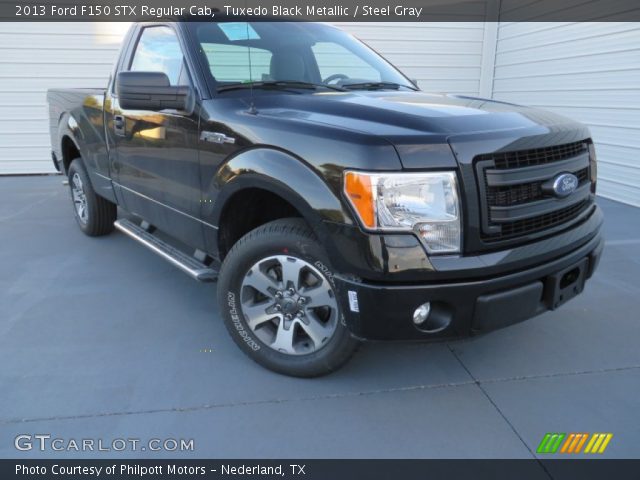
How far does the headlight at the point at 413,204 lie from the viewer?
6.70 feet

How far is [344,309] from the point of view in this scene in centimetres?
222

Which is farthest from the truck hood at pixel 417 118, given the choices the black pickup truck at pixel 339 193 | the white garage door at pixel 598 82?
the white garage door at pixel 598 82

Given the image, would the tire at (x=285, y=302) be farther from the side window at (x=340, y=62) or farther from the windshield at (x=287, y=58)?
the side window at (x=340, y=62)

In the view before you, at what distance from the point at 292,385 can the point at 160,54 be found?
238 cm

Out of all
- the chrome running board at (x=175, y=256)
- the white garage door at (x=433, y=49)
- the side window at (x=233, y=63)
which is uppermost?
the white garage door at (x=433, y=49)

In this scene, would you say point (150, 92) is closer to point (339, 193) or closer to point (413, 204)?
point (339, 193)

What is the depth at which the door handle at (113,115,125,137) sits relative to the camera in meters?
3.65

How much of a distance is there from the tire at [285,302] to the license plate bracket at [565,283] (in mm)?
932

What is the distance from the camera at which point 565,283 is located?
96.0 inches

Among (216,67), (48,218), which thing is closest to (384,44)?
(48,218)

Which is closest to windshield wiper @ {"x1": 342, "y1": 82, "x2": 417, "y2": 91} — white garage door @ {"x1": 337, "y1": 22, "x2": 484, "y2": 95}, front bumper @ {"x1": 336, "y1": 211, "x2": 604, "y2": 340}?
front bumper @ {"x1": 336, "y1": 211, "x2": 604, "y2": 340}

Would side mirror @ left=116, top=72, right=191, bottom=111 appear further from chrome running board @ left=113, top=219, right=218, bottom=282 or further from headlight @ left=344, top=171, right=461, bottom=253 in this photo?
headlight @ left=344, top=171, right=461, bottom=253
